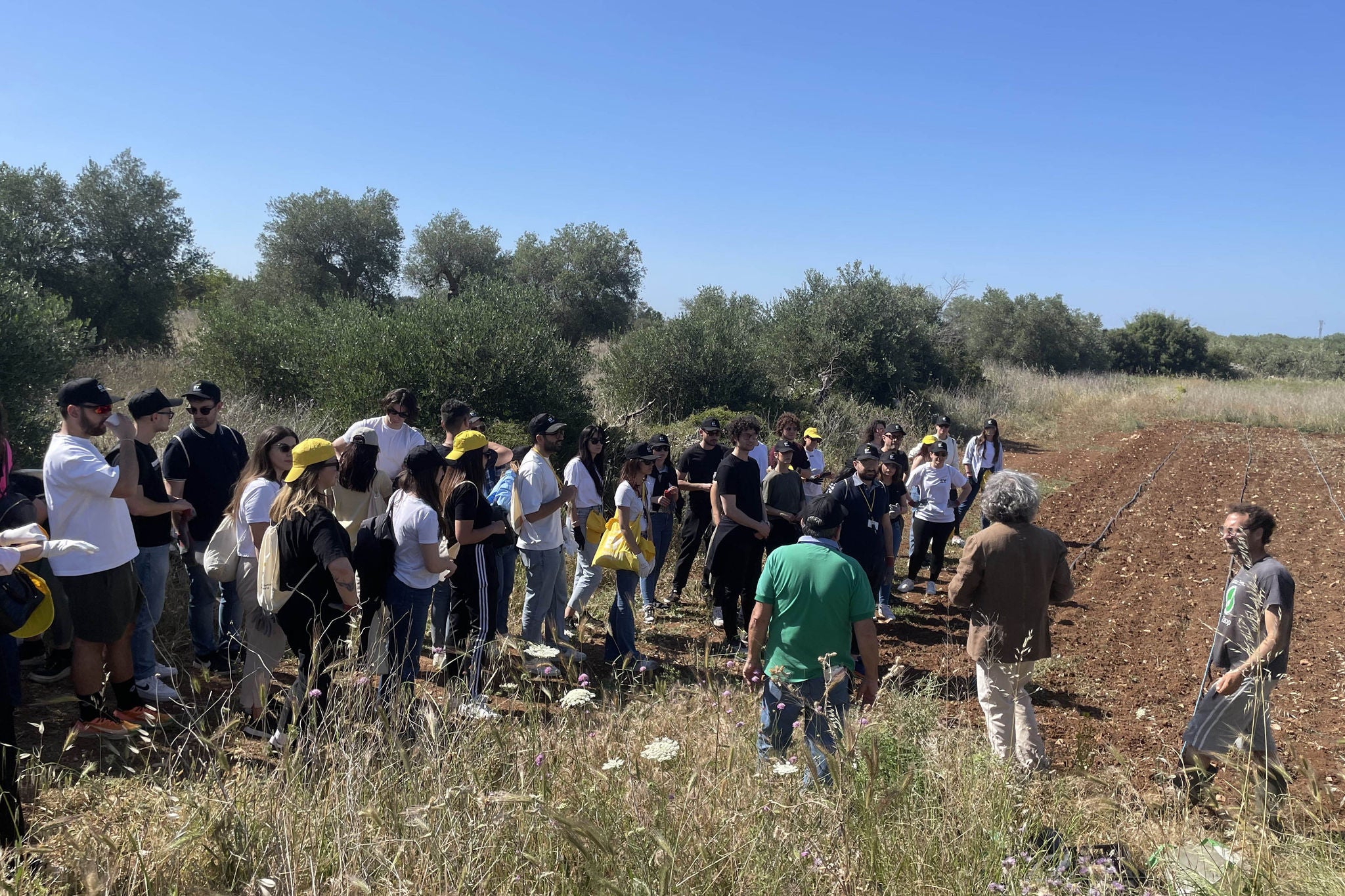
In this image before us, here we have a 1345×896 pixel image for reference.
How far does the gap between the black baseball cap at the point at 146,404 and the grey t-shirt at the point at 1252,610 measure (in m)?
6.31

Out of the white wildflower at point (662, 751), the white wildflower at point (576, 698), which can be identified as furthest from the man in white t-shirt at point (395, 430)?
the white wildflower at point (662, 751)

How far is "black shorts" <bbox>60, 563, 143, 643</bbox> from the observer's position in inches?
161

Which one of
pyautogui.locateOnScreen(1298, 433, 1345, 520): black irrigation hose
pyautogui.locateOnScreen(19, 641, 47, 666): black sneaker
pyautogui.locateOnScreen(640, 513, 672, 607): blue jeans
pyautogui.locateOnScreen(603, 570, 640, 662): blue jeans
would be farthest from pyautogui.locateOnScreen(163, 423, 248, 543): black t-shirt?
pyautogui.locateOnScreen(1298, 433, 1345, 520): black irrigation hose

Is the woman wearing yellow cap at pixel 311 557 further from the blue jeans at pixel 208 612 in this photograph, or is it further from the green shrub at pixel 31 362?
the green shrub at pixel 31 362

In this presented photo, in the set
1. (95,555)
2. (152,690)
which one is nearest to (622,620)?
(152,690)

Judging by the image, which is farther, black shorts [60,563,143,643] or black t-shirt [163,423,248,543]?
black t-shirt [163,423,248,543]

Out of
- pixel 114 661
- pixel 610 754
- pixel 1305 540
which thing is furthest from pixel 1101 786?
pixel 1305 540

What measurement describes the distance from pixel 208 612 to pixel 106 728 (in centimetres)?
125

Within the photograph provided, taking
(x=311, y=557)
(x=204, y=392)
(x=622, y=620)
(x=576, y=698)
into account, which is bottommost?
(x=622, y=620)

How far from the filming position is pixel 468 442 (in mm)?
4910

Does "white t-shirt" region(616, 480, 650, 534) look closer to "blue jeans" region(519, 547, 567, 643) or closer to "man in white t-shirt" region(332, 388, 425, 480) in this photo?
"blue jeans" region(519, 547, 567, 643)

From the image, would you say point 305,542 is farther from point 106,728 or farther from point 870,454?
point 870,454

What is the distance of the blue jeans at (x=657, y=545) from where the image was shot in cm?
739

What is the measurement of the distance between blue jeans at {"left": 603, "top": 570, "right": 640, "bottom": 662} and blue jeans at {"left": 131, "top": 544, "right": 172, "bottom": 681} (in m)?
2.90
